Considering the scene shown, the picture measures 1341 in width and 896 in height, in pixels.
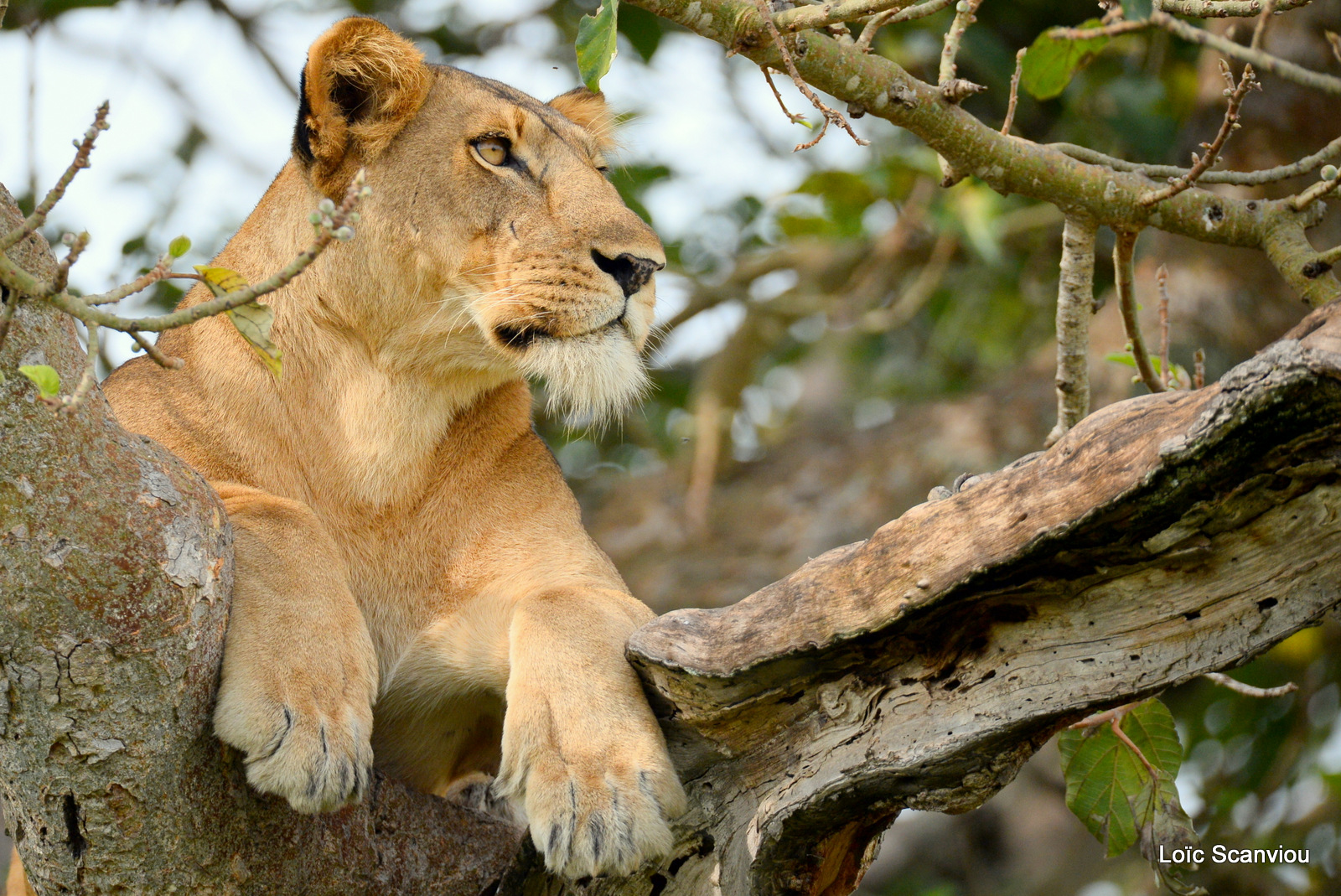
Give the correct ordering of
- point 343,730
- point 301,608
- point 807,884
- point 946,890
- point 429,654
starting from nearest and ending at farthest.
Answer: point 343,730 → point 301,608 → point 807,884 → point 429,654 → point 946,890

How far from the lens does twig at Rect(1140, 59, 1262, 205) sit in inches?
103

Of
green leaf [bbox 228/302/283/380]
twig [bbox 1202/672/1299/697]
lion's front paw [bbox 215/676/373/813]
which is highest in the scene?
green leaf [bbox 228/302/283/380]

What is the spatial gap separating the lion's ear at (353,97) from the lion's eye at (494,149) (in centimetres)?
22

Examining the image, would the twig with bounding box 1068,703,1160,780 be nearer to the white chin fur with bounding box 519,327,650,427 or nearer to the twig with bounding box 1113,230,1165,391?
the twig with bounding box 1113,230,1165,391

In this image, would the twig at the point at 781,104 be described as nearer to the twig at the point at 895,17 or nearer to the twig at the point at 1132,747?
the twig at the point at 895,17

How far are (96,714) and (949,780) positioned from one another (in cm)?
168

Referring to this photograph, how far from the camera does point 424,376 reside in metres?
3.52

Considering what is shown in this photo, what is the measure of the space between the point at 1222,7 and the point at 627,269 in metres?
1.53

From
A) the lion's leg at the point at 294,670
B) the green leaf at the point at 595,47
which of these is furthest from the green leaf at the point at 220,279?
the green leaf at the point at 595,47

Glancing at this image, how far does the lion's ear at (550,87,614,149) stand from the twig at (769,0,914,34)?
5.41 feet

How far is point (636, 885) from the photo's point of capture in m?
2.84

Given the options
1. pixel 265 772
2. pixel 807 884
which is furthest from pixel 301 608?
pixel 807 884

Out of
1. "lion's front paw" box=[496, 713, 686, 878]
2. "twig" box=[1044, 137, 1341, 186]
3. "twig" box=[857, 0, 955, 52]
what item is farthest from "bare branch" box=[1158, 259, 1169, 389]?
"lion's front paw" box=[496, 713, 686, 878]

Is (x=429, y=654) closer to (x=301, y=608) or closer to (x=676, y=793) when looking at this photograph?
(x=301, y=608)
